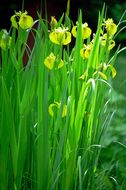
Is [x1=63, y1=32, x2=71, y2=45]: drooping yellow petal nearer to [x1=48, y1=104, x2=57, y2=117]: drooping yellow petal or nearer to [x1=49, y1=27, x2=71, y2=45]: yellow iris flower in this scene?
[x1=49, y1=27, x2=71, y2=45]: yellow iris flower

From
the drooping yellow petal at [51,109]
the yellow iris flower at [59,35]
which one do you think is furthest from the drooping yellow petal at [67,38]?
the drooping yellow petal at [51,109]

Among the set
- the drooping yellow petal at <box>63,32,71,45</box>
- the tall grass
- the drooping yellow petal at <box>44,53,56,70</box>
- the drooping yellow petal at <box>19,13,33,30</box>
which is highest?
the drooping yellow petal at <box>19,13,33,30</box>

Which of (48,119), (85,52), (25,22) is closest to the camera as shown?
(48,119)

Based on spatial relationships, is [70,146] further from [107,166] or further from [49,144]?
[107,166]

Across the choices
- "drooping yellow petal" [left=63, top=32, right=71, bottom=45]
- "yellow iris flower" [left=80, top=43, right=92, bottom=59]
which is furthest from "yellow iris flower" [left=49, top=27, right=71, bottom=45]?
"yellow iris flower" [left=80, top=43, right=92, bottom=59]

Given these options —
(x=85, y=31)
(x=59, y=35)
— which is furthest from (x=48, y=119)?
(x=85, y=31)

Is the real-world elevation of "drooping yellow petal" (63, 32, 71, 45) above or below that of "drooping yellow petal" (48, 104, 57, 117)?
above

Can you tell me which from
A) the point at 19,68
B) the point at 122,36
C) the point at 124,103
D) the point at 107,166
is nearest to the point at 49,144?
the point at 19,68

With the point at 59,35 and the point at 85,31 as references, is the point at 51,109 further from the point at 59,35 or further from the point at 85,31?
the point at 85,31
